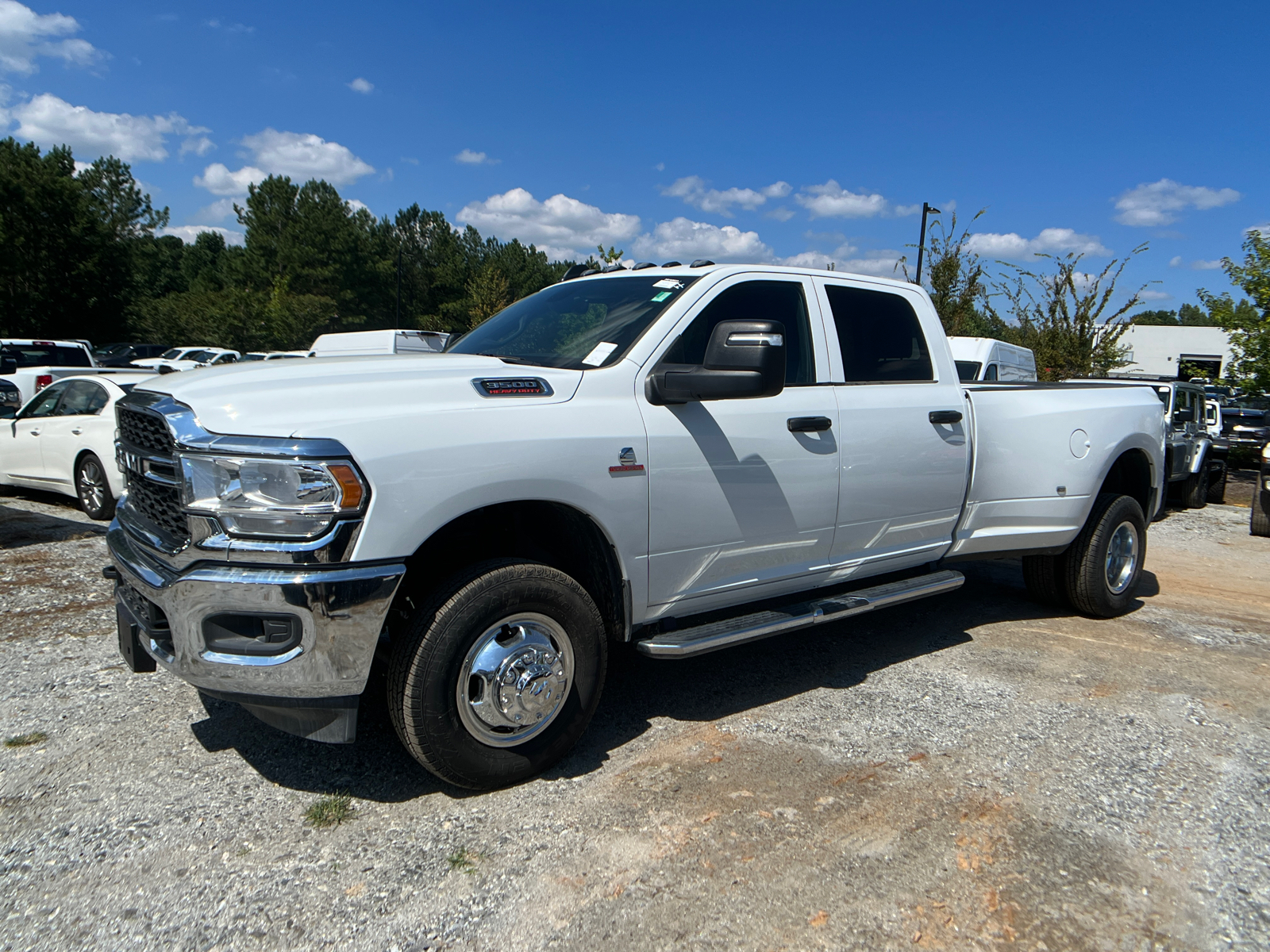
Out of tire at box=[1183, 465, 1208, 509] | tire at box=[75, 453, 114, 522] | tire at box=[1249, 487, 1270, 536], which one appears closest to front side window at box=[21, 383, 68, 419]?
tire at box=[75, 453, 114, 522]

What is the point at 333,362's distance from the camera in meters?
3.50

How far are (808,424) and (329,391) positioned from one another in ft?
6.82

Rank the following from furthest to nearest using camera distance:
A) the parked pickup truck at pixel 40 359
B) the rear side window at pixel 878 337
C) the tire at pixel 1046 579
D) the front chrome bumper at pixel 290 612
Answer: the parked pickup truck at pixel 40 359 < the tire at pixel 1046 579 < the rear side window at pixel 878 337 < the front chrome bumper at pixel 290 612

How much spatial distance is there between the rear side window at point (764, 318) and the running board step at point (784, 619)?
106 cm

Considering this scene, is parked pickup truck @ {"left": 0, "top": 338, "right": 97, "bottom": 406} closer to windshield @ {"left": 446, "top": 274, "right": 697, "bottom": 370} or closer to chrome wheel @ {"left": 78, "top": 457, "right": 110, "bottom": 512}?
chrome wheel @ {"left": 78, "top": 457, "right": 110, "bottom": 512}

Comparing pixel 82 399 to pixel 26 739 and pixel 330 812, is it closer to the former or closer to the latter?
pixel 26 739

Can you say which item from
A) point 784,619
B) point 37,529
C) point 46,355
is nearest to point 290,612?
point 784,619

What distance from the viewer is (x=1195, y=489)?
1249 cm

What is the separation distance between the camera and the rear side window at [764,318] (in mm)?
3846

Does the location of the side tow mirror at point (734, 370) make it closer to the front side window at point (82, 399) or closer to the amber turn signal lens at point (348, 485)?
the amber turn signal lens at point (348, 485)

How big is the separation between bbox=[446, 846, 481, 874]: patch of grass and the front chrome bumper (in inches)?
24.4

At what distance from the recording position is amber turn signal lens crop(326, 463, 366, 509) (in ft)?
9.11

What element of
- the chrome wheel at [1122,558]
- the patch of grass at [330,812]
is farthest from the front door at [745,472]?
the chrome wheel at [1122,558]

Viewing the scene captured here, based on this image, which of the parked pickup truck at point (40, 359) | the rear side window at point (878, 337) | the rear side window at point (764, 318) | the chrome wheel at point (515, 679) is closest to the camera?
the chrome wheel at point (515, 679)
